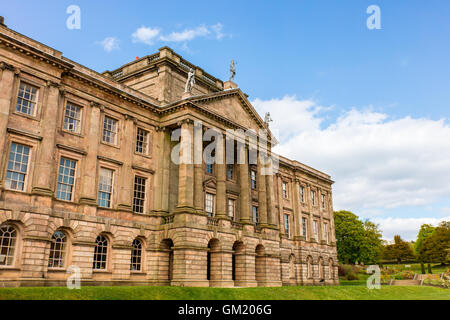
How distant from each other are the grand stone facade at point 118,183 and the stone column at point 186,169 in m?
0.12

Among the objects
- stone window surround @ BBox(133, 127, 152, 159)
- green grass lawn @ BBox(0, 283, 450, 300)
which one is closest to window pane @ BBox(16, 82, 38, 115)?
stone window surround @ BBox(133, 127, 152, 159)

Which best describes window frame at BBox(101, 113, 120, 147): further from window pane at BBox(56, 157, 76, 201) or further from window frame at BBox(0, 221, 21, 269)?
window frame at BBox(0, 221, 21, 269)

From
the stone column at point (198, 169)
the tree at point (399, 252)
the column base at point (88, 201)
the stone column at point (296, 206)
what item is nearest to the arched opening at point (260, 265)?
the stone column at point (198, 169)

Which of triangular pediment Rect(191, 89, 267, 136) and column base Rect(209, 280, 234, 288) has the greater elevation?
triangular pediment Rect(191, 89, 267, 136)

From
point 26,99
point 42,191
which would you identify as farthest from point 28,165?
point 26,99

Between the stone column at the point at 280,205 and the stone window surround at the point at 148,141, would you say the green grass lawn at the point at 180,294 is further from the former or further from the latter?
the stone column at the point at 280,205

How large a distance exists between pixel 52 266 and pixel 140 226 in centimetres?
706

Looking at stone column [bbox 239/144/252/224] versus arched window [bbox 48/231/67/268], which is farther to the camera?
stone column [bbox 239/144/252/224]

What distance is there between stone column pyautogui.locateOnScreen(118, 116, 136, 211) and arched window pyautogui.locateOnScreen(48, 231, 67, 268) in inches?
186

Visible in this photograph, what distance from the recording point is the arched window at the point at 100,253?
2627 centimetres

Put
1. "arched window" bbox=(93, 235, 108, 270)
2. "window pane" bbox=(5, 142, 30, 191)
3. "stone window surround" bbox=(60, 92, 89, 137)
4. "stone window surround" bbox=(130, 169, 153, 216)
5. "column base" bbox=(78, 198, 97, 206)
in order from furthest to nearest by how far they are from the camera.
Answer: "stone window surround" bbox=(130, 169, 153, 216)
"arched window" bbox=(93, 235, 108, 270)
"stone window surround" bbox=(60, 92, 89, 137)
"column base" bbox=(78, 198, 97, 206)
"window pane" bbox=(5, 142, 30, 191)

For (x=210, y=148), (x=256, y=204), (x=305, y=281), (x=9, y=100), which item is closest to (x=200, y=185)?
(x=210, y=148)

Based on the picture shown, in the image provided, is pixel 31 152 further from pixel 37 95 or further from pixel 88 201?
pixel 88 201

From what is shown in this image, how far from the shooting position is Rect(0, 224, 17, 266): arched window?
21.3m
